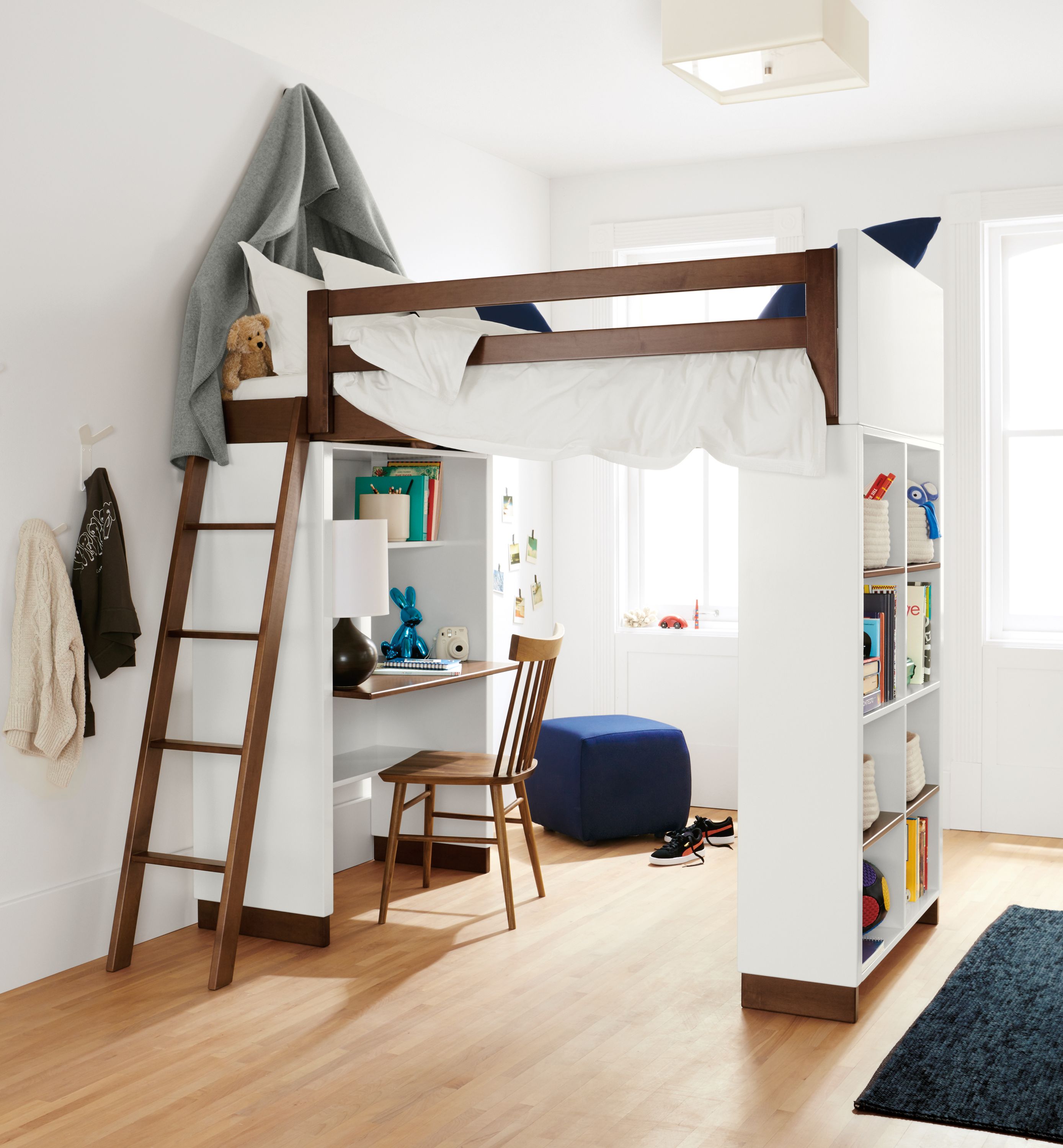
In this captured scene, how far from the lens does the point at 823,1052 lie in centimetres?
275

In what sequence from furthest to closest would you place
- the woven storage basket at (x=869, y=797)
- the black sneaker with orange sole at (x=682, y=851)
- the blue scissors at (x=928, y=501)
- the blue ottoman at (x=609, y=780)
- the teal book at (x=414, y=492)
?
the blue ottoman at (x=609, y=780), the black sneaker with orange sole at (x=682, y=851), the teal book at (x=414, y=492), the blue scissors at (x=928, y=501), the woven storage basket at (x=869, y=797)

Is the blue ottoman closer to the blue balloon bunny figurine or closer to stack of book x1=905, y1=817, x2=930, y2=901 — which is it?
the blue balloon bunny figurine

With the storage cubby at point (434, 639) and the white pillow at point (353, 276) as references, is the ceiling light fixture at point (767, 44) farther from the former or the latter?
the storage cubby at point (434, 639)

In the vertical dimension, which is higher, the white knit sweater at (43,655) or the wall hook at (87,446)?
the wall hook at (87,446)

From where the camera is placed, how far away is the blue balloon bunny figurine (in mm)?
4195

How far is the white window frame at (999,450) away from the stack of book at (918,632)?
4.96 ft

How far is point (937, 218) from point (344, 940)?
260 centimetres

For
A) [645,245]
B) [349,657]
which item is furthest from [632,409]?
[645,245]

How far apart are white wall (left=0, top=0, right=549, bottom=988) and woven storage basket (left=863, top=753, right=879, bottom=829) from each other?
2.00 metres

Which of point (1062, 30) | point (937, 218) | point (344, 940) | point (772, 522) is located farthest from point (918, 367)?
point (344, 940)

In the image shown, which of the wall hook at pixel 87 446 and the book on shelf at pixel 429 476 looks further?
the book on shelf at pixel 429 476

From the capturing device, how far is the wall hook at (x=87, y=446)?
3.36 meters

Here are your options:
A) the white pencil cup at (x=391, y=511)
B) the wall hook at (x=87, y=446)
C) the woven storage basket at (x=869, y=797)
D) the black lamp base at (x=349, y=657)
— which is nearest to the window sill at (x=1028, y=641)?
the woven storage basket at (x=869, y=797)

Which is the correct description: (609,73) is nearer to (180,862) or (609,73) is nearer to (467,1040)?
(180,862)
